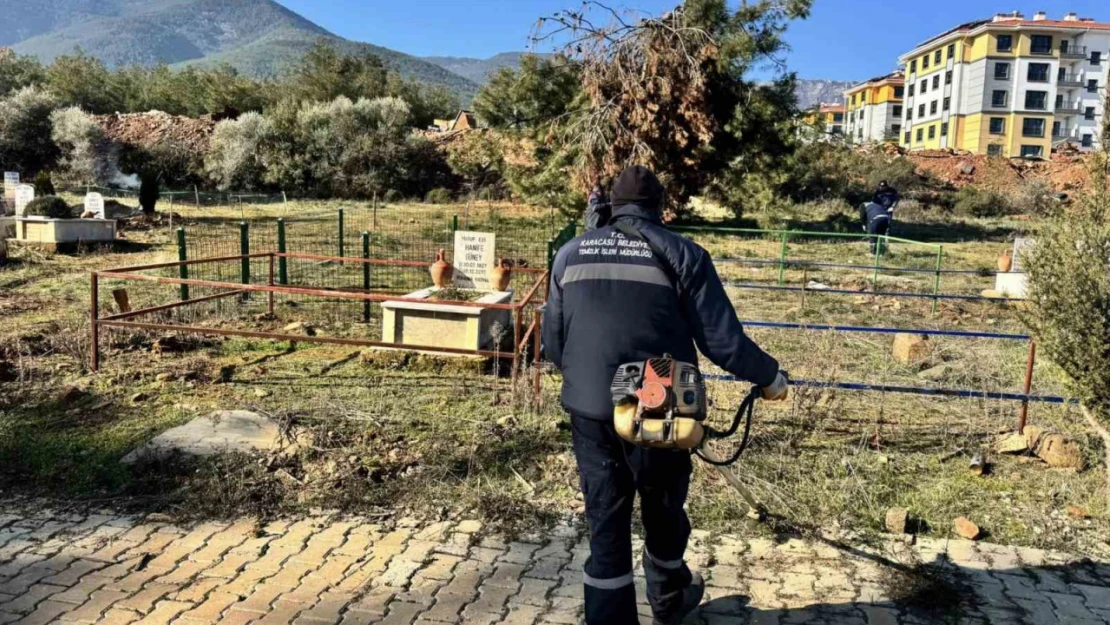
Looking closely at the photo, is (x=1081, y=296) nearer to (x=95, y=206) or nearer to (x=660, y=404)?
(x=660, y=404)

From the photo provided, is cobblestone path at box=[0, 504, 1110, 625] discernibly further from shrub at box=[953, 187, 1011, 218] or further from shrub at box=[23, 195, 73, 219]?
shrub at box=[953, 187, 1011, 218]

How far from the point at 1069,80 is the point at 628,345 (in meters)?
90.8

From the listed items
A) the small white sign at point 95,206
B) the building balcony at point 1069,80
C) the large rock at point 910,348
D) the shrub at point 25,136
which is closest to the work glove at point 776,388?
the large rock at point 910,348

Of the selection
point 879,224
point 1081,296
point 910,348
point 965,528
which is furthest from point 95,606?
point 879,224

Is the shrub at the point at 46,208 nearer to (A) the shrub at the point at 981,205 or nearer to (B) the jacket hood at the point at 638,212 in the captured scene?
(B) the jacket hood at the point at 638,212

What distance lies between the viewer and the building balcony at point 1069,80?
77250 mm

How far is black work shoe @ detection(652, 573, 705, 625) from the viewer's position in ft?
11.6

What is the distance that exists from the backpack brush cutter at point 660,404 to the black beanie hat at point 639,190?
0.63 metres

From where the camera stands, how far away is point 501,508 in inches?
190

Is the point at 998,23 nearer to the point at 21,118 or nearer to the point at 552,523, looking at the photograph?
the point at 21,118

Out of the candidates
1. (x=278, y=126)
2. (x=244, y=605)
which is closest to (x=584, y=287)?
(x=244, y=605)

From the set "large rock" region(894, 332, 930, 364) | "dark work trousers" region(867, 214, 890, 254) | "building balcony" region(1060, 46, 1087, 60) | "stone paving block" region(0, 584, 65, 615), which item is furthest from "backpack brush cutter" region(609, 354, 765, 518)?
"building balcony" region(1060, 46, 1087, 60)

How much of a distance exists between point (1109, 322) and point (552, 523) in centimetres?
335

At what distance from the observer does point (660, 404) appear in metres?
3.02
